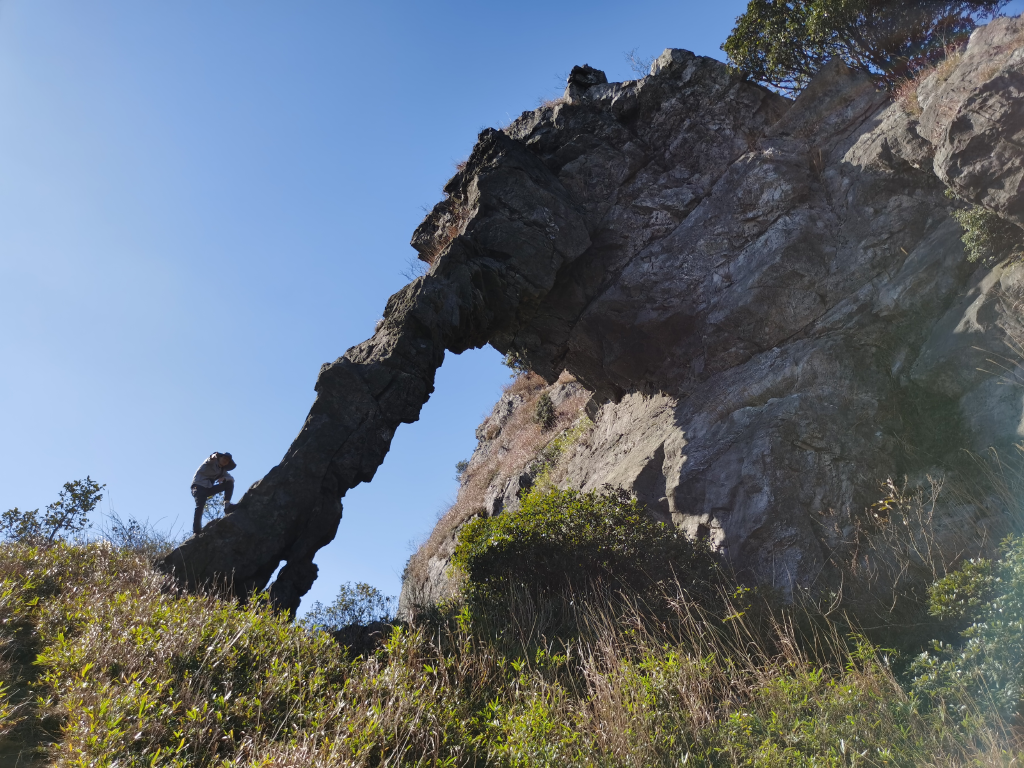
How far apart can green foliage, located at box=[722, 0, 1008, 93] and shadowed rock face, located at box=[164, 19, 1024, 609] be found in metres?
0.80

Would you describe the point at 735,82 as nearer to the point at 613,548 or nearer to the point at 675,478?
the point at 675,478

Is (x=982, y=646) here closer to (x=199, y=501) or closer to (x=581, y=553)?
(x=581, y=553)

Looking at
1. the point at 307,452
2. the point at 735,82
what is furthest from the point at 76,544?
the point at 735,82

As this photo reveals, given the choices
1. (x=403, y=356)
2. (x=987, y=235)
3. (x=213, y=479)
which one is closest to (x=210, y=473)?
(x=213, y=479)

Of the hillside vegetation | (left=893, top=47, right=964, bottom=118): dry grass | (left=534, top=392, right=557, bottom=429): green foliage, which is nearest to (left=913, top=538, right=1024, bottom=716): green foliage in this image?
the hillside vegetation

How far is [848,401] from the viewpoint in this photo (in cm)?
1016

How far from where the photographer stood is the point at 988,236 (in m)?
9.16

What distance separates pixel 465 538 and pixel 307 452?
332 cm

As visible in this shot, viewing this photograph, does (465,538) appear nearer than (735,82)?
Yes

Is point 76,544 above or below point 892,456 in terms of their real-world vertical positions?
above

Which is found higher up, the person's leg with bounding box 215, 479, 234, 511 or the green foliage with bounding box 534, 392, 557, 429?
the green foliage with bounding box 534, 392, 557, 429

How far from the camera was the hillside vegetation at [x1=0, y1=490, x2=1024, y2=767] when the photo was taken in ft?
15.5

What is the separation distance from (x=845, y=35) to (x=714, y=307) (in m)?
7.74

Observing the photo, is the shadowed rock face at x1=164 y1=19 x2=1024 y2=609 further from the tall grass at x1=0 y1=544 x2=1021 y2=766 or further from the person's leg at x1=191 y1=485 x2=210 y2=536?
the tall grass at x1=0 y1=544 x2=1021 y2=766
